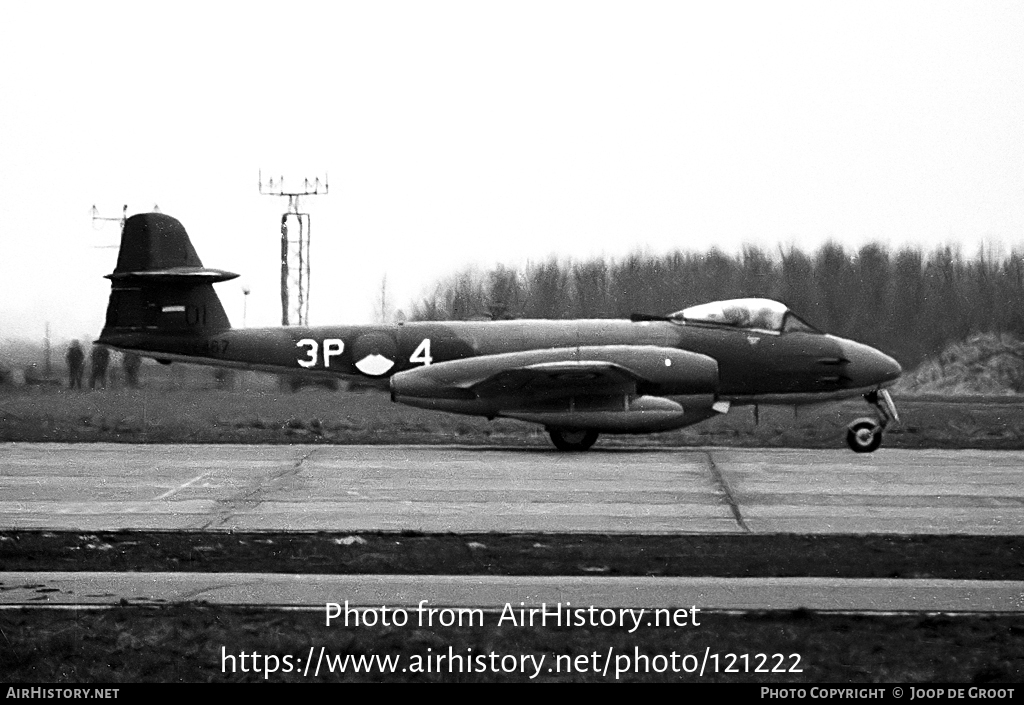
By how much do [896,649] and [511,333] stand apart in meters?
15.6

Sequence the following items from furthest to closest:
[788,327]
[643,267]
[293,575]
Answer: [643,267] → [788,327] → [293,575]

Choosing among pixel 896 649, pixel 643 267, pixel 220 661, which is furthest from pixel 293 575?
pixel 643 267

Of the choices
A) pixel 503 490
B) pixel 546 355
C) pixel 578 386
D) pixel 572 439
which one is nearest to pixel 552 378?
pixel 578 386

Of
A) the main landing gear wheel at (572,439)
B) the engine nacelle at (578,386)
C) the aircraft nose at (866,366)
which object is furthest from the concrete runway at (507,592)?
the aircraft nose at (866,366)

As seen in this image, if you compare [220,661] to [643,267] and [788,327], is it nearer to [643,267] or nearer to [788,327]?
[788,327]

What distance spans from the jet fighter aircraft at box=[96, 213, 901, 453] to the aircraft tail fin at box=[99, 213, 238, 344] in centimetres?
2

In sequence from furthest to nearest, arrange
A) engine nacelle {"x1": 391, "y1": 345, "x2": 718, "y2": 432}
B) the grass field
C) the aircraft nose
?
the aircraft nose < engine nacelle {"x1": 391, "y1": 345, "x2": 718, "y2": 432} < the grass field

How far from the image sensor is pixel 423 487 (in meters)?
14.5

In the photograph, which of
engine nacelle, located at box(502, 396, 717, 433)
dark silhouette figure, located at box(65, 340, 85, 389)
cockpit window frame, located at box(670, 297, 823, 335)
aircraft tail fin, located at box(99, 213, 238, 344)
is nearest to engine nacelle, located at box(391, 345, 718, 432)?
engine nacelle, located at box(502, 396, 717, 433)

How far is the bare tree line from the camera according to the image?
25109 mm

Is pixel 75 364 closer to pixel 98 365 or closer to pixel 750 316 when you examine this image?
pixel 98 365

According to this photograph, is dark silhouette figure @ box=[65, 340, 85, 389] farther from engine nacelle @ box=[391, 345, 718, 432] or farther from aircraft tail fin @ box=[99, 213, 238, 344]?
engine nacelle @ box=[391, 345, 718, 432]

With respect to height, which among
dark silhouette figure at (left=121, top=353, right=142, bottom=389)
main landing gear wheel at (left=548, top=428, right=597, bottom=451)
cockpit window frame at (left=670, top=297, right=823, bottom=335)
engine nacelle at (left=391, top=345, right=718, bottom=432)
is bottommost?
main landing gear wheel at (left=548, top=428, right=597, bottom=451)

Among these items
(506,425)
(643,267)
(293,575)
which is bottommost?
(506,425)
